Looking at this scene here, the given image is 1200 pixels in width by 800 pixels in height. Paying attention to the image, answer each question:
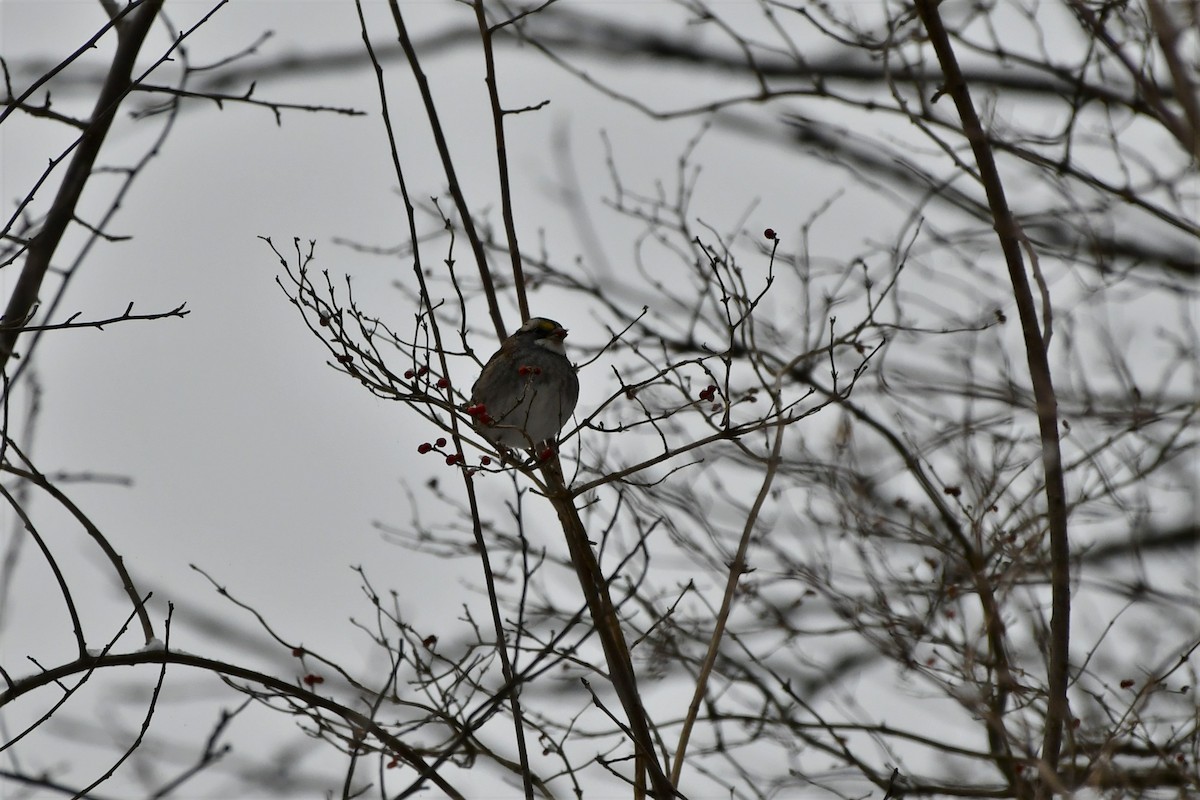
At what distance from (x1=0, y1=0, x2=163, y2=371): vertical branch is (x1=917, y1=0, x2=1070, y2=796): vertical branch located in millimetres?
3026

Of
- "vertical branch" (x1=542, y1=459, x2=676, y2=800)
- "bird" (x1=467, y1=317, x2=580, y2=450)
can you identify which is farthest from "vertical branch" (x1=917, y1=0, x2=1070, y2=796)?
"bird" (x1=467, y1=317, x2=580, y2=450)

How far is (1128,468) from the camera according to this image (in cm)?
691

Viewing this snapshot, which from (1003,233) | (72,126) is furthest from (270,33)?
(1003,233)

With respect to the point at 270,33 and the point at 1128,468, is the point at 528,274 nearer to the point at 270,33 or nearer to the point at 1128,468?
the point at 270,33

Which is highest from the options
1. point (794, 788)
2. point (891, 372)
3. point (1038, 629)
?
point (891, 372)

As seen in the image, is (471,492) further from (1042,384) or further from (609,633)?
(1042,384)

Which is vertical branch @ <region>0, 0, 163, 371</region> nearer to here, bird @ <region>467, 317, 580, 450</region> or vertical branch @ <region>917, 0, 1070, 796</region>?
bird @ <region>467, 317, 580, 450</region>

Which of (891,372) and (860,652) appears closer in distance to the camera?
(891,372)

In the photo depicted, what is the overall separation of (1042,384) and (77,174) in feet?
12.6

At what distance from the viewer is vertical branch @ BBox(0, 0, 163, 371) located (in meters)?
4.86

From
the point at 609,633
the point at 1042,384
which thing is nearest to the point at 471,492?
the point at 609,633

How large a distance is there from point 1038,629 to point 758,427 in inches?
90.4

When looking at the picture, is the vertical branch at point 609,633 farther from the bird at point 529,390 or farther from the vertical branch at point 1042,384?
the bird at point 529,390

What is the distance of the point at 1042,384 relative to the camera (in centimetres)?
455
